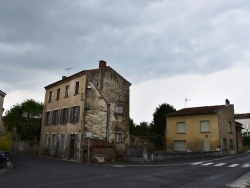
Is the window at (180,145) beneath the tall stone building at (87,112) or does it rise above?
beneath

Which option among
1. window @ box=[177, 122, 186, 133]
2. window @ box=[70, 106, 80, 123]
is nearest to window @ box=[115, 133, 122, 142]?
window @ box=[70, 106, 80, 123]

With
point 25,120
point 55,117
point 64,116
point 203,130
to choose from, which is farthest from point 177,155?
point 25,120

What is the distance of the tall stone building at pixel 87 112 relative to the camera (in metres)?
24.8

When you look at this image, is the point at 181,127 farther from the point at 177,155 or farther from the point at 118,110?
the point at 118,110

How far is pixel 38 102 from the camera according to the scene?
50.2 meters

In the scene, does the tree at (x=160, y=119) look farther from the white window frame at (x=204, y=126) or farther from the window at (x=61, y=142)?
the window at (x=61, y=142)

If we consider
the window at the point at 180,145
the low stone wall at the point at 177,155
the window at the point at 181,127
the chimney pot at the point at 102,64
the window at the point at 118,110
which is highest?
the chimney pot at the point at 102,64

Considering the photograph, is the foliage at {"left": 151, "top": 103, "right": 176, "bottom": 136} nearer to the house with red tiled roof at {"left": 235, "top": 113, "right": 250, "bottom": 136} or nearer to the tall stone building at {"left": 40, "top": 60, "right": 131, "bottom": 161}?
the tall stone building at {"left": 40, "top": 60, "right": 131, "bottom": 161}

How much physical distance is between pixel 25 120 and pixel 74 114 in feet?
74.6

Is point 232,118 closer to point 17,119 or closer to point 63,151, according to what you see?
point 63,151

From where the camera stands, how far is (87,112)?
24797 mm

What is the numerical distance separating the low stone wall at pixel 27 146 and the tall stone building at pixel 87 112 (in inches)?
149

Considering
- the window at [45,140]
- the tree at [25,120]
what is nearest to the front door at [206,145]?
the window at [45,140]

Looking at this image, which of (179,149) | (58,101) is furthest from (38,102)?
(179,149)
